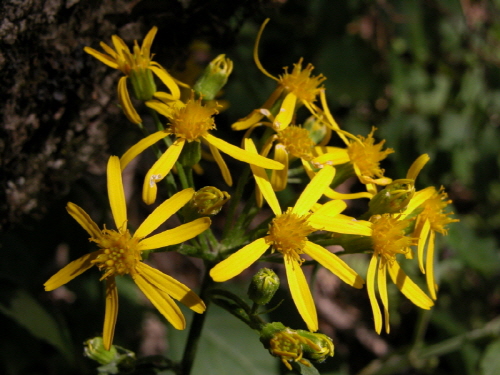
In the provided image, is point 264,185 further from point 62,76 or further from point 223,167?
point 62,76

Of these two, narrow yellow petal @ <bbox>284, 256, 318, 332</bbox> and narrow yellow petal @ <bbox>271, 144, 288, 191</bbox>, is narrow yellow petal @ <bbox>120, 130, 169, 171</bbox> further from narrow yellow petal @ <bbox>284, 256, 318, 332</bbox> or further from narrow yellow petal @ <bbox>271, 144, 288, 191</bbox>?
narrow yellow petal @ <bbox>284, 256, 318, 332</bbox>

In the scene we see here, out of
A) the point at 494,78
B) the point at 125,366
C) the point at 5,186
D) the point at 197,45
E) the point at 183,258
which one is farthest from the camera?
the point at 183,258

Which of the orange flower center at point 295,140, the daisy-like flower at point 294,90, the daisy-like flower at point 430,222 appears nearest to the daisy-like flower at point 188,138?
the orange flower center at point 295,140

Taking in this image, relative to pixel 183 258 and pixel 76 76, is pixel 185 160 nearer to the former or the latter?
pixel 76 76

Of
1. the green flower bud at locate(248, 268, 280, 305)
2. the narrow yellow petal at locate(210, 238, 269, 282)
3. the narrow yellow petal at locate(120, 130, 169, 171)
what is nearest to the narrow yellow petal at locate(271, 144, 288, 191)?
the narrow yellow petal at locate(210, 238, 269, 282)

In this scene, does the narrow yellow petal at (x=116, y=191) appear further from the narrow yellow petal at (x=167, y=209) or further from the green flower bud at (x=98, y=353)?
the green flower bud at (x=98, y=353)

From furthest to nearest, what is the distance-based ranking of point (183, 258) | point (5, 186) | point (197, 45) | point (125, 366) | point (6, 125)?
point (183, 258), point (197, 45), point (5, 186), point (6, 125), point (125, 366)

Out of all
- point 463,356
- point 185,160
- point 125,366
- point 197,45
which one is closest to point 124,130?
point 197,45
